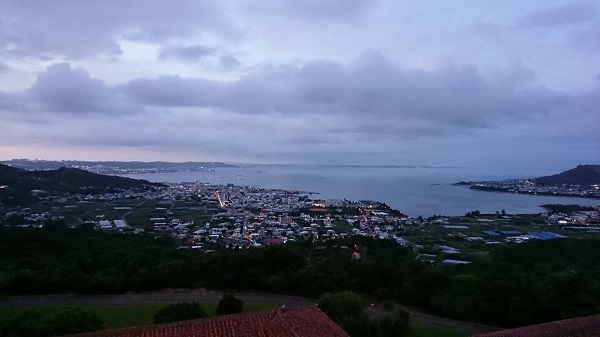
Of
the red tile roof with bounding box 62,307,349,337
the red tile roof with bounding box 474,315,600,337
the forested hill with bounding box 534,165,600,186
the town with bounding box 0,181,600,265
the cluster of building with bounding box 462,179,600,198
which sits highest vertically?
the forested hill with bounding box 534,165,600,186

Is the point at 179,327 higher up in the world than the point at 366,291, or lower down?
higher up

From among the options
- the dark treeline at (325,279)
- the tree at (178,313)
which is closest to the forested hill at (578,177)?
the dark treeline at (325,279)

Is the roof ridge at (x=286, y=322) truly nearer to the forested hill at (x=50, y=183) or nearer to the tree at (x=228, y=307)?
the tree at (x=228, y=307)

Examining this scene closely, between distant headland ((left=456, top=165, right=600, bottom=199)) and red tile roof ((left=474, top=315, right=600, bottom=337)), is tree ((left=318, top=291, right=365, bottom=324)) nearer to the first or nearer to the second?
red tile roof ((left=474, top=315, right=600, bottom=337))

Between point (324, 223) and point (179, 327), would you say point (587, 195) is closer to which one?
point (324, 223)

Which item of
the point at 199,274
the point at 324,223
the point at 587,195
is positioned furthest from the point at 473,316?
the point at 587,195

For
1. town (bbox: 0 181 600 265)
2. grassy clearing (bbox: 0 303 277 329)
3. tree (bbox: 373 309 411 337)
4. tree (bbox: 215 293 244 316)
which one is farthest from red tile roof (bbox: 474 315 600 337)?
town (bbox: 0 181 600 265)
